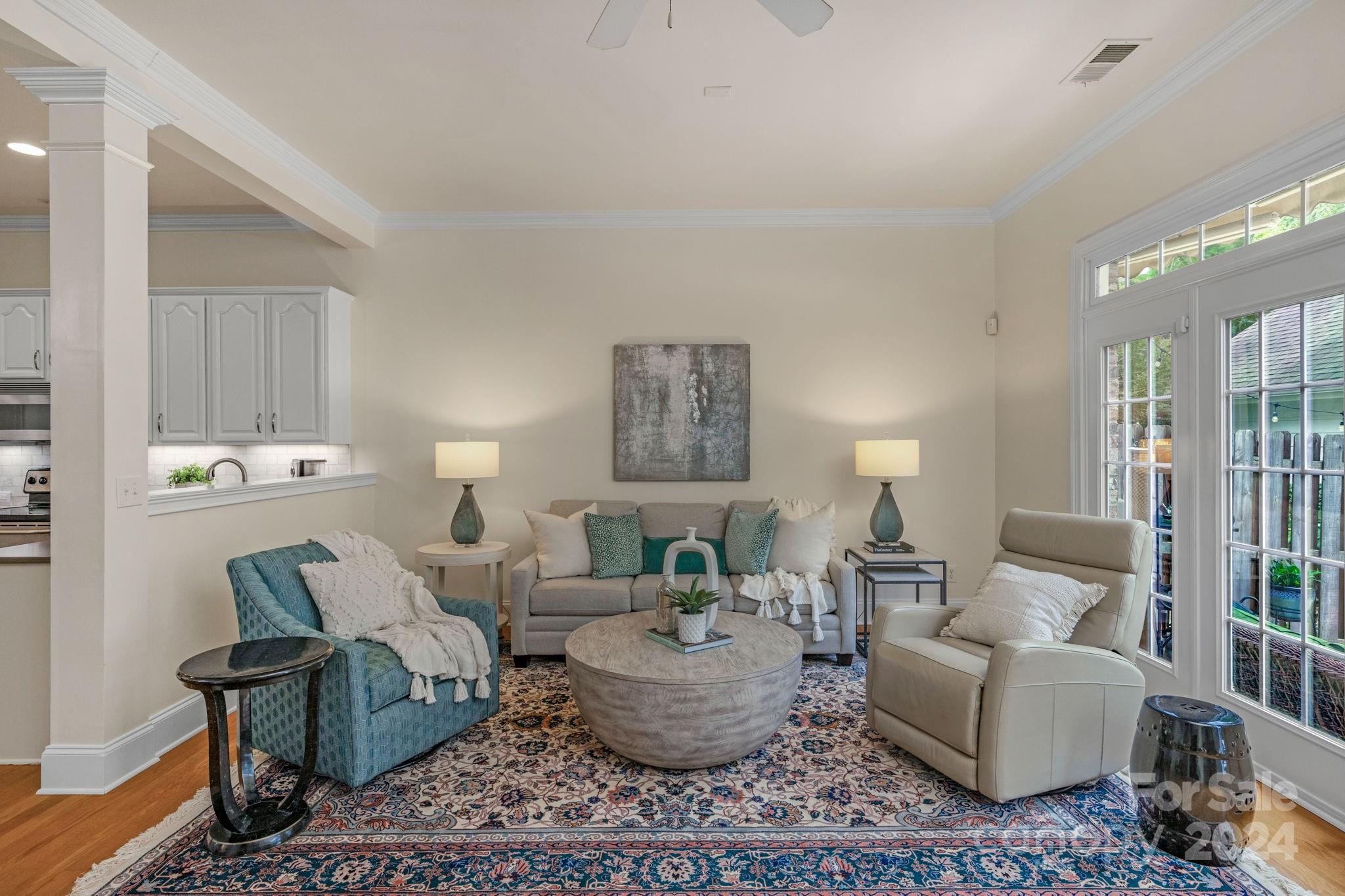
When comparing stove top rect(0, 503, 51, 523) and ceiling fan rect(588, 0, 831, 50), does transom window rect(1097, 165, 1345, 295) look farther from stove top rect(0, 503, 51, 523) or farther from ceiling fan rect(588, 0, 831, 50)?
stove top rect(0, 503, 51, 523)

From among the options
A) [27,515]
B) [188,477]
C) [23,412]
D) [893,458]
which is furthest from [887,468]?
[23,412]

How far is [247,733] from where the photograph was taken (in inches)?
90.8

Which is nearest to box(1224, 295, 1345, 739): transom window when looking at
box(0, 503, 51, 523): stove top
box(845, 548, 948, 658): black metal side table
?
box(845, 548, 948, 658): black metal side table

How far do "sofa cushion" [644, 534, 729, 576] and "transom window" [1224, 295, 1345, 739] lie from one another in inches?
97.9

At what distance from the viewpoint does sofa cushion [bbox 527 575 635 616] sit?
3.93 meters

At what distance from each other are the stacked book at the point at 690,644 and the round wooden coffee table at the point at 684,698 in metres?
0.03

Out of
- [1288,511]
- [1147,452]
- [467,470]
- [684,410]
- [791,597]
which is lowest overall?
[791,597]

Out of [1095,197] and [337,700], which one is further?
[1095,197]

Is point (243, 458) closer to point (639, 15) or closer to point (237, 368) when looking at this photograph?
point (237, 368)

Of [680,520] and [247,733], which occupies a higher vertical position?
[680,520]

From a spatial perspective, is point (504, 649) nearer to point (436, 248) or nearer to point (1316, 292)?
point (436, 248)

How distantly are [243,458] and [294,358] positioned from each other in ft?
2.98

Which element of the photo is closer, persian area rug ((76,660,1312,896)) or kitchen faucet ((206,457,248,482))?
persian area rug ((76,660,1312,896))

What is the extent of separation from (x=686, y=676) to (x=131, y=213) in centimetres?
284
